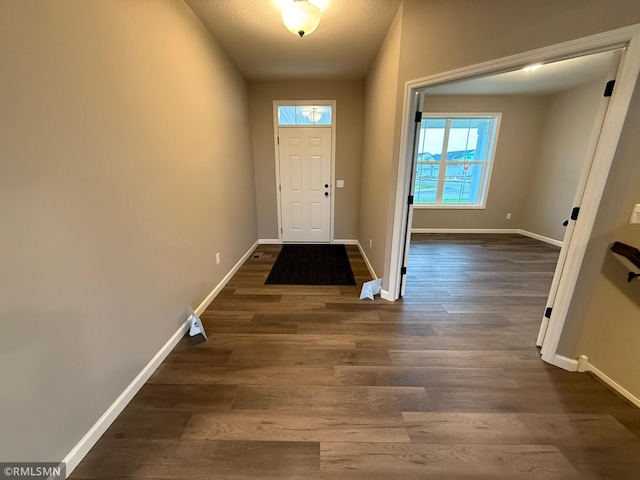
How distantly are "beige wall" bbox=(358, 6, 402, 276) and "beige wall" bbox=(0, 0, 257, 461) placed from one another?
1864 millimetres

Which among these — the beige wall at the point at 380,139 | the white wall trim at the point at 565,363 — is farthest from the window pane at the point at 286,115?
the white wall trim at the point at 565,363

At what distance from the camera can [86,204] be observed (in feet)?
4.06

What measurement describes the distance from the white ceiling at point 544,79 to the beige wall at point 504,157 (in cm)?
18

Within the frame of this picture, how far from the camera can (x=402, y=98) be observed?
2246 millimetres

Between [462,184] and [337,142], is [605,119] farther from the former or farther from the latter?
[462,184]

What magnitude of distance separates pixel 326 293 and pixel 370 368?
3.70 ft

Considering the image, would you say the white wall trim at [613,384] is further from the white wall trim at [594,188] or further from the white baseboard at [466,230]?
the white baseboard at [466,230]

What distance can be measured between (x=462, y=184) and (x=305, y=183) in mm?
3554

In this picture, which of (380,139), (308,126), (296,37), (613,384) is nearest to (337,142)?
(308,126)

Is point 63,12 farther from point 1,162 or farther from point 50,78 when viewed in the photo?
point 1,162

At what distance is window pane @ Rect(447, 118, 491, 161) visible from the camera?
507 cm

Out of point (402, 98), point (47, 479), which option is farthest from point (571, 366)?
point (47, 479)

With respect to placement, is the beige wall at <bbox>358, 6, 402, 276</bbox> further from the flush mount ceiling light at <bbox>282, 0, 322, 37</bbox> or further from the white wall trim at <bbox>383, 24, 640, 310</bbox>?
the flush mount ceiling light at <bbox>282, 0, 322, 37</bbox>

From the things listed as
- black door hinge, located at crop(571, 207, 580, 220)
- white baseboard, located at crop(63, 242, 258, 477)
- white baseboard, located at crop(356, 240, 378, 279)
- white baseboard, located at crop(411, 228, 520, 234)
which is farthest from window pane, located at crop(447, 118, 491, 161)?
white baseboard, located at crop(63, 242, 258, 477)
